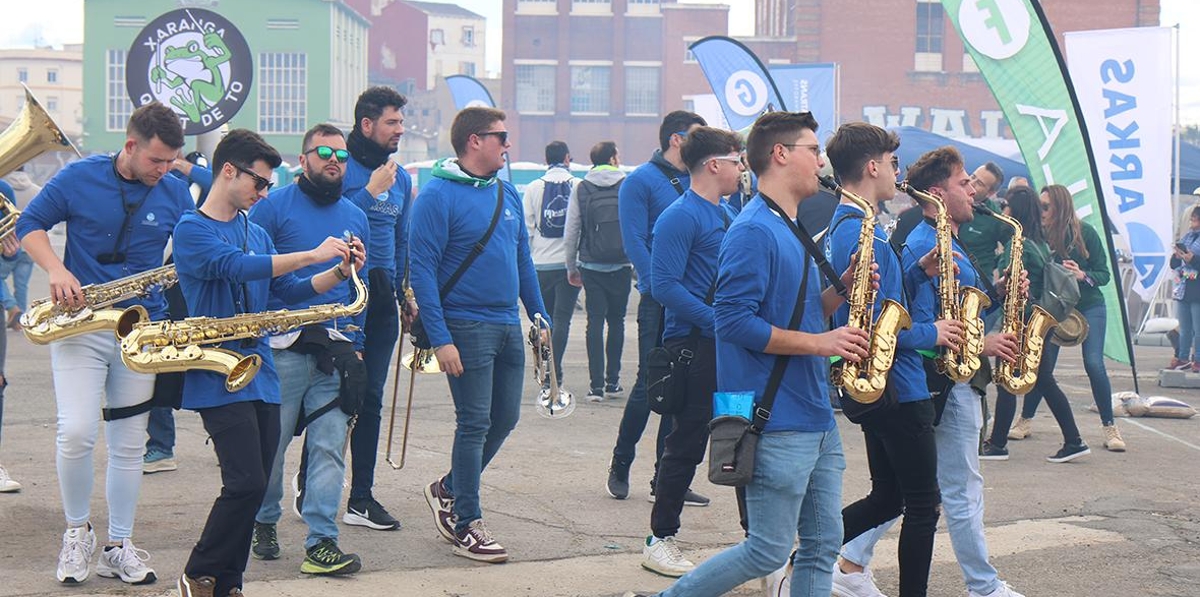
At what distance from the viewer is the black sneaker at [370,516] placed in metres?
6.71

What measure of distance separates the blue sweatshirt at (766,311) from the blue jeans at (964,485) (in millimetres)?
1230

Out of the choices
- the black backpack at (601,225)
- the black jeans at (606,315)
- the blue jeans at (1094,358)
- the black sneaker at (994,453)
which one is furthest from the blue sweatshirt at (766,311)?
the black jeans at (606,315)

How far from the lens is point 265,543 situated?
609 cm

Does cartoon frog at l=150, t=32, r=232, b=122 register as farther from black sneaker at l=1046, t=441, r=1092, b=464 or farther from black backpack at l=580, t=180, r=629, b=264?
black sneaker at l=1046, t=441, r=1092, b=464

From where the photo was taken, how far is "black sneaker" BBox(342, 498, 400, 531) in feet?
22.0

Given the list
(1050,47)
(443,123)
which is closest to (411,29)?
(443,123)

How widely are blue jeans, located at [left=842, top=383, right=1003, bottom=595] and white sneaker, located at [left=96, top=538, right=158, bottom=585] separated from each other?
294 cm

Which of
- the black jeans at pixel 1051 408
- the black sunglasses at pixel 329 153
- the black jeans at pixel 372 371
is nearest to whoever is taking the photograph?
the black sunglasses at pixel 329 153

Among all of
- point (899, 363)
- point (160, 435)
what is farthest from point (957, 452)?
point (160, 435)

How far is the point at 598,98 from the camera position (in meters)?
73.1

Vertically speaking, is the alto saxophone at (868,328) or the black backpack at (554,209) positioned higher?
the black backpack at (554,209)

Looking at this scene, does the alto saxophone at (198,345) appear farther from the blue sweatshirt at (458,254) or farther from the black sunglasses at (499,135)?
the black sunglasses at (499,135)

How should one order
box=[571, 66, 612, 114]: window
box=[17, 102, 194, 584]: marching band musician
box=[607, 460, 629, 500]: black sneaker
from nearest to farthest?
box=[17, 102, 194, 584]: marching band musician, box=[607, 460, 629, 500]: black sneaker, box=[571, 66, 612, 114]: window

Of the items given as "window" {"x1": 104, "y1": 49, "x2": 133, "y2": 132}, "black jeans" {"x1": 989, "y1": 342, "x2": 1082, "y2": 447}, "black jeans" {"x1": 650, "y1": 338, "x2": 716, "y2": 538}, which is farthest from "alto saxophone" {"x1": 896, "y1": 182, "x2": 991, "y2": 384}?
"window" {"x1": 104, "y1": 49, "x2": 133, "y2": 132}
